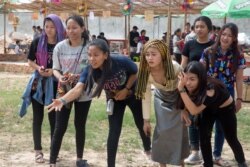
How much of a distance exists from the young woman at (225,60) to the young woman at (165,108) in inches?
24.0

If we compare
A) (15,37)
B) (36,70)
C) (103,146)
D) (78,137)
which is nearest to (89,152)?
(103,146)

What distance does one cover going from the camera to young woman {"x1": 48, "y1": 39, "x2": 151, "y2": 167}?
13.4 feet

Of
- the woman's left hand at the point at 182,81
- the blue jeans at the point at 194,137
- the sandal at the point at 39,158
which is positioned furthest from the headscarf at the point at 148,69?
the sandal at the point at 39,158

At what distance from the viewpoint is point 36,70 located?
16.0 feet

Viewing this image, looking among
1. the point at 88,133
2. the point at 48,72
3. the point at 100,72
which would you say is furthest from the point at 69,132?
the point at 100,72

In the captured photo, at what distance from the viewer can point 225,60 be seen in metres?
4.55

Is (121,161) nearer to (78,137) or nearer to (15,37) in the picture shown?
(78,137)

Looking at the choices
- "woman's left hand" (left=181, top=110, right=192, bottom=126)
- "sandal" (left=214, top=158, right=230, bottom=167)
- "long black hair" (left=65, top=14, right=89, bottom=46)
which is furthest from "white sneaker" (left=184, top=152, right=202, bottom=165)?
"long black hair" (left=65, top=14, right=89, bottom=46)

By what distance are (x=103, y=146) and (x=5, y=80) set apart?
28.2 ft

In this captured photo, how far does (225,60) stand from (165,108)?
36.5 inches

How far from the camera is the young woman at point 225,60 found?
14.7 feet

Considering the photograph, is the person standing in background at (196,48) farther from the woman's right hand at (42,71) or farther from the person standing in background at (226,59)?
the woman's right hand at (42,71)

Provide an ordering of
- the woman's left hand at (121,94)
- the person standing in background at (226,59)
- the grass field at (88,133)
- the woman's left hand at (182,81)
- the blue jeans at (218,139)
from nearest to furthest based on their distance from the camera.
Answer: the woman's left hand at (182,81) → the woman's left hand at (121,94) → the person standing in background at (226,59) → the blue jeans at (218,139) → the grass field at (88,133)

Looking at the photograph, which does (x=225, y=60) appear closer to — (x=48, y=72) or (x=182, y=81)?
(x=182, y=81)
